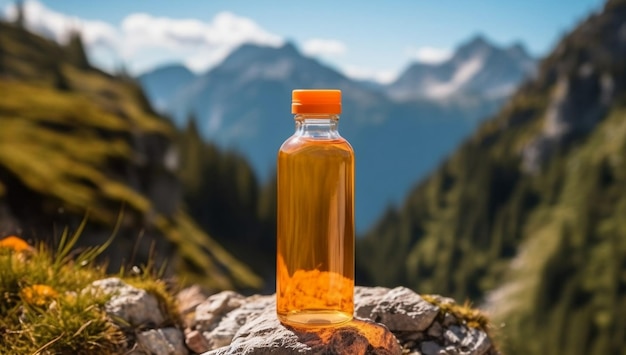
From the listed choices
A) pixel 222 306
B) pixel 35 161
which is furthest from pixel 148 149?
pixel 222 306

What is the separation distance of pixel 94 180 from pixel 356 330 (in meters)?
50.9

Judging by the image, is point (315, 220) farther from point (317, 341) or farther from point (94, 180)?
point (94, 180)

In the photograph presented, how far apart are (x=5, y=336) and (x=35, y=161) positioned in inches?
1854

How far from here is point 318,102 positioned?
5281 mm

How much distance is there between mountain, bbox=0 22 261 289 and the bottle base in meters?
12.8

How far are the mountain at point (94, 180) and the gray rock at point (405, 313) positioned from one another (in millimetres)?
12324

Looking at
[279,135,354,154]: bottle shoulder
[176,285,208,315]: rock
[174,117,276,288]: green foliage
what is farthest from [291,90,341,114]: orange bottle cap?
[174,117,276,288]: green foliage

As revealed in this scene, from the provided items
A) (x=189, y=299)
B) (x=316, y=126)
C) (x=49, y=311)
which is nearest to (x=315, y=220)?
(x=316, y=126)

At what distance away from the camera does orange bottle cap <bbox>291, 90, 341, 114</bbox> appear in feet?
17.3

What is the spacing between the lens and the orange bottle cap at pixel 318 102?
5.27 m

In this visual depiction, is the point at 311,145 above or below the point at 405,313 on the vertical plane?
above

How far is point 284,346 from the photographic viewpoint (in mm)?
5203

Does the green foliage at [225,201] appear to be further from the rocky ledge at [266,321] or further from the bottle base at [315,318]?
the bottle base at [315,318]

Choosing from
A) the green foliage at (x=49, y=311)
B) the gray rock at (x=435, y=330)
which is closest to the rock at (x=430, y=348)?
the gray rock at (x=435, y=330)
